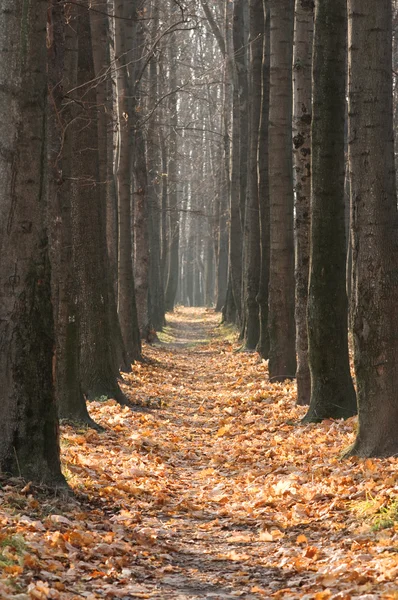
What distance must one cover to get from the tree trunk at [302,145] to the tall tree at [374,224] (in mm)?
4080

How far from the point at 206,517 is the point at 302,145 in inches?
253

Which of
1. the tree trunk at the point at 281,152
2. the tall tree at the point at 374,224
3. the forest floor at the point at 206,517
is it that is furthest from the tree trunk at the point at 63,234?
the tree trunk at the point at 281,152

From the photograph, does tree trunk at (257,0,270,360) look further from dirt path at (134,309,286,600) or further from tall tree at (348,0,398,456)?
tall tree at (348,0,398,456)

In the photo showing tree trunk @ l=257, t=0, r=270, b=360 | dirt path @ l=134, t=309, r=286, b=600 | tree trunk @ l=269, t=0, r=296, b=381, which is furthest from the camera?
tree trunk @ l=257, t=0, r=270, b=360

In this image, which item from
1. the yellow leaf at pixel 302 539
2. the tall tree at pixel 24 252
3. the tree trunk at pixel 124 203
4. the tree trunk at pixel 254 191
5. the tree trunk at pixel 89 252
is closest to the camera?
the yellow leaf at pixel 302 539

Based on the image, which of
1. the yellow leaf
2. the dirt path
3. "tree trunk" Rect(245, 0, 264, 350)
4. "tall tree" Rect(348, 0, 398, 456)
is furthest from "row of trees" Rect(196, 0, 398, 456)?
"tree trunk" Rect(245, 0, 264, 350)

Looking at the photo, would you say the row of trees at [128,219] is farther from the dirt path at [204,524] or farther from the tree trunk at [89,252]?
the dirt path at [204,524]

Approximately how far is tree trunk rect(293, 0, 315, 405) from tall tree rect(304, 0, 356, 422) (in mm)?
1694

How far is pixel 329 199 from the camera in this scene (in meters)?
10.5

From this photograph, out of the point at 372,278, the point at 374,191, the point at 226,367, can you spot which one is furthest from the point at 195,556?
the point at 226,367

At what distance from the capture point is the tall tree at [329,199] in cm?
1049

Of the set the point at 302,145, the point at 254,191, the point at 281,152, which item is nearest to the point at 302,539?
the point at 302,145

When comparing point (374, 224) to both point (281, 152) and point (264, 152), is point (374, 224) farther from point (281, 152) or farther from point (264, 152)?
point (264, 152)

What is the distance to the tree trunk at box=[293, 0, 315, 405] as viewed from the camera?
12.4 metres
